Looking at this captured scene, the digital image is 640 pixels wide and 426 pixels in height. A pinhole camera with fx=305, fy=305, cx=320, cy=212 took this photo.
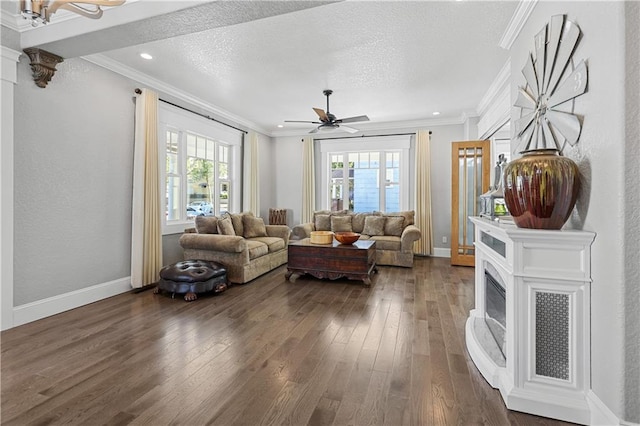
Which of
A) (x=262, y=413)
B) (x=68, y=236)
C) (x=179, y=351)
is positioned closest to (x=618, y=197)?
(x=262, y=413)

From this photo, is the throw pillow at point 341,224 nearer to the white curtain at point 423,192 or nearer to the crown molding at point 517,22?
the white curtain at point 423,192

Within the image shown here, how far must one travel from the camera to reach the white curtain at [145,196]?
12.7 ft

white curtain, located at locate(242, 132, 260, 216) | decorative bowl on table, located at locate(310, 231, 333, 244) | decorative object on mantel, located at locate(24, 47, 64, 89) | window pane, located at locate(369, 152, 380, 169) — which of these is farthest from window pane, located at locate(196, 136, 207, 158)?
window pane, located at locate(369, 152, 380, 169)

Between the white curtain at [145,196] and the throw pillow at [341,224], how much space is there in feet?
10.4

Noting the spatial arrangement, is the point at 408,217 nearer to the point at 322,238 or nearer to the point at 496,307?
the point at 322,238

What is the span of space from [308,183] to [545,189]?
559 centimetres

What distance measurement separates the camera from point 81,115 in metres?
3.34

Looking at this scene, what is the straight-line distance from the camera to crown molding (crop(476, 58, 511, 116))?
12.1 ft

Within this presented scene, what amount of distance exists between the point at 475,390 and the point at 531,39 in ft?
8.64

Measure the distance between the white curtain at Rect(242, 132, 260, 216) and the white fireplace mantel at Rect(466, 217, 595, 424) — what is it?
5307 mm

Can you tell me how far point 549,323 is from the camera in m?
1.67

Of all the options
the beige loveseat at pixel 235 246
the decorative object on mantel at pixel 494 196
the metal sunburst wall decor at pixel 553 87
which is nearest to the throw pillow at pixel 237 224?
the beige loveseat at pixel 235 246

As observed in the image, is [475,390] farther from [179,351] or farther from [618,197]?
[179,351]

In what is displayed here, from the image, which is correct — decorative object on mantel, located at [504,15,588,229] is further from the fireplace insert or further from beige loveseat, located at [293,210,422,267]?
beige loveseat, located at [293,210,422,267]
